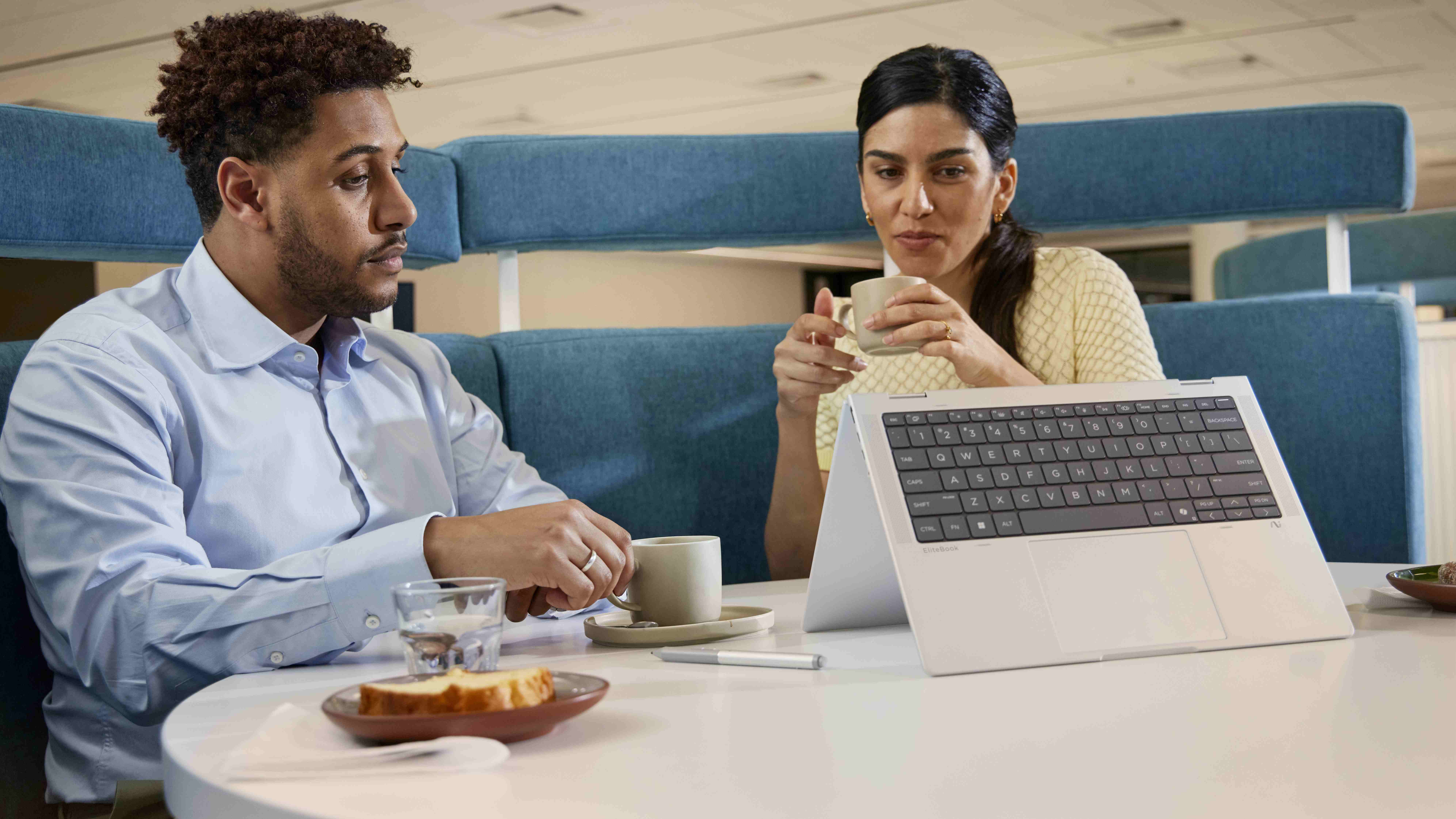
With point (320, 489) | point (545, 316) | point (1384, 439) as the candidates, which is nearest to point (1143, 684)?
point (320, 489)

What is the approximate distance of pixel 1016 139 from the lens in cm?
199

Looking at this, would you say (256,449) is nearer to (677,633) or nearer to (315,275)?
(315,275)

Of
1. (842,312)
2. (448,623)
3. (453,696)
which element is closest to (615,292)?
(842,312)

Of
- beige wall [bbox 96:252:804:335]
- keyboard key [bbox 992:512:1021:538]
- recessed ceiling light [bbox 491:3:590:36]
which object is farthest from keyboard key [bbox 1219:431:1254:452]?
beige wall [bbox 96:252:804:335]

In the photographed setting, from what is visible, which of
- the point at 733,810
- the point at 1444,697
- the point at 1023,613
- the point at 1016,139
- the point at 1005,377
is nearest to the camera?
the point at 733,810

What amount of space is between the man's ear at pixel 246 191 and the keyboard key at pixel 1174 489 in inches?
38.0

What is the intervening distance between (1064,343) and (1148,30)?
215 inches

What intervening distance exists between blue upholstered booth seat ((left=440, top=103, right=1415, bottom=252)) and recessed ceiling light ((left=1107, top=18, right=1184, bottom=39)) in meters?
4.73

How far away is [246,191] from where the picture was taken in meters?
1.32

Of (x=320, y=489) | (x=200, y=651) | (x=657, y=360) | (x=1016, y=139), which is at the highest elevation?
(x=1016, y=139)

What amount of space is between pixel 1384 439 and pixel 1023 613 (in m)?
1.35

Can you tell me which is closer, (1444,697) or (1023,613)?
(1444,697)

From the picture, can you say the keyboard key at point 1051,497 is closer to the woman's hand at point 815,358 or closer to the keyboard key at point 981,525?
the keyboard key at point 981,525

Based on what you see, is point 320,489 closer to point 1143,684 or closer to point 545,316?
point 1143,684
